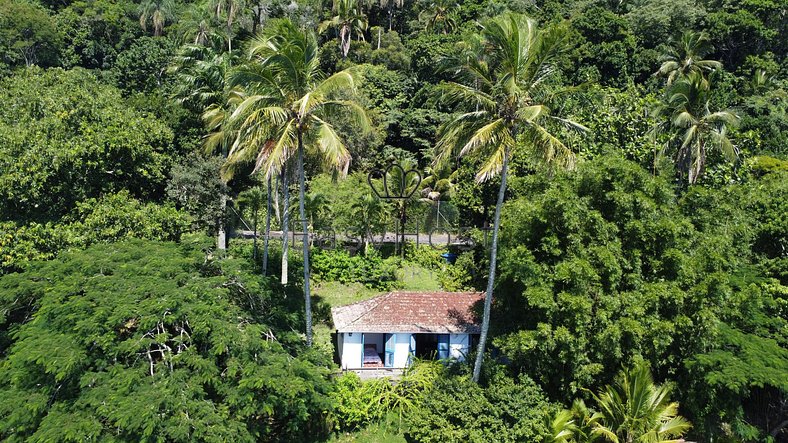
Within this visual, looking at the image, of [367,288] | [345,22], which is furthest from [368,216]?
[345,22]

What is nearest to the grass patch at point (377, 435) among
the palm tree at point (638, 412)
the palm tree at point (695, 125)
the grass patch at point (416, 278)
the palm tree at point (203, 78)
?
the palm tree at point (638, 412)

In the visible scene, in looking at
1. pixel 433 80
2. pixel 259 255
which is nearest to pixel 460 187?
pixel 259 255

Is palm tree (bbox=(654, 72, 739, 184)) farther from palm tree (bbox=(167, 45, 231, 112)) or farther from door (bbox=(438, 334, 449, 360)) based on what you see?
palm tree (bbox=(167, 45, 231, 112))

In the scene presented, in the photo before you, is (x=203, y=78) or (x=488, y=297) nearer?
(x=488, y=297)

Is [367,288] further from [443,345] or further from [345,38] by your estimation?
[345,38]

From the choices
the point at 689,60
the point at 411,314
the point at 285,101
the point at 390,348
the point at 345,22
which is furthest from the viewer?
the point at 345,22

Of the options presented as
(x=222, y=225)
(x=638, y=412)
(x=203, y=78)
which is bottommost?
(x=638, y=412)

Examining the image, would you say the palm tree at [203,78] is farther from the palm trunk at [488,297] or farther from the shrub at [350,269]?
the palm trunk at [488,297]

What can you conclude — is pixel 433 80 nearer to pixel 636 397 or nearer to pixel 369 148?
pixel 369 148
